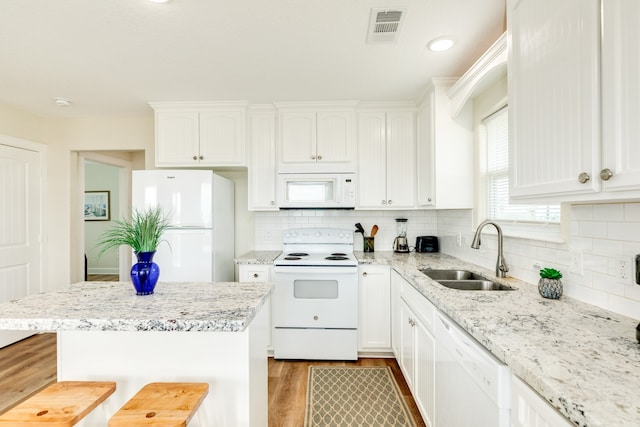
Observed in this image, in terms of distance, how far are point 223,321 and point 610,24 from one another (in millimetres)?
1551

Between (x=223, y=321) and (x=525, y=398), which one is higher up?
(x=223, y=321)

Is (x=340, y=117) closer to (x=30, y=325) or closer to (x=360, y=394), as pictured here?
(x=360, y=394)

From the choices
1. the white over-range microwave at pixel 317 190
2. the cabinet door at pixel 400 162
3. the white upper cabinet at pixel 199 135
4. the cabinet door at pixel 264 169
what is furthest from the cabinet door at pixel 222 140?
the cabinet door at pixel 400 162

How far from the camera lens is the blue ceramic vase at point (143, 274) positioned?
56.6 inches

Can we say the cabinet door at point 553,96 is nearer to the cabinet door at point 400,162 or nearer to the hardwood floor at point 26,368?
the cabinet door at point 400,162

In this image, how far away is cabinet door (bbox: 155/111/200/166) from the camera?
300 cm

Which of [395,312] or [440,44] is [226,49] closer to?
[440,44]

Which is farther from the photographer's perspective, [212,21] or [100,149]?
[100,149]

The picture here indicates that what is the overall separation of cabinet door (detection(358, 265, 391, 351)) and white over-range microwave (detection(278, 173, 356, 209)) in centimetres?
70

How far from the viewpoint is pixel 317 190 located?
3014 mm

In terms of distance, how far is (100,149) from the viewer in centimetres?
347

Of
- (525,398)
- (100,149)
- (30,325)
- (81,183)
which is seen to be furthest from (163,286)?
(81,183)

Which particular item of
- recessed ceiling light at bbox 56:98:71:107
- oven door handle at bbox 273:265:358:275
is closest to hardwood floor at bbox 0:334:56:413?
oven door handle at bbox 273:265:358:275

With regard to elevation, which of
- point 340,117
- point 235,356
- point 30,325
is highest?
point 340,117
